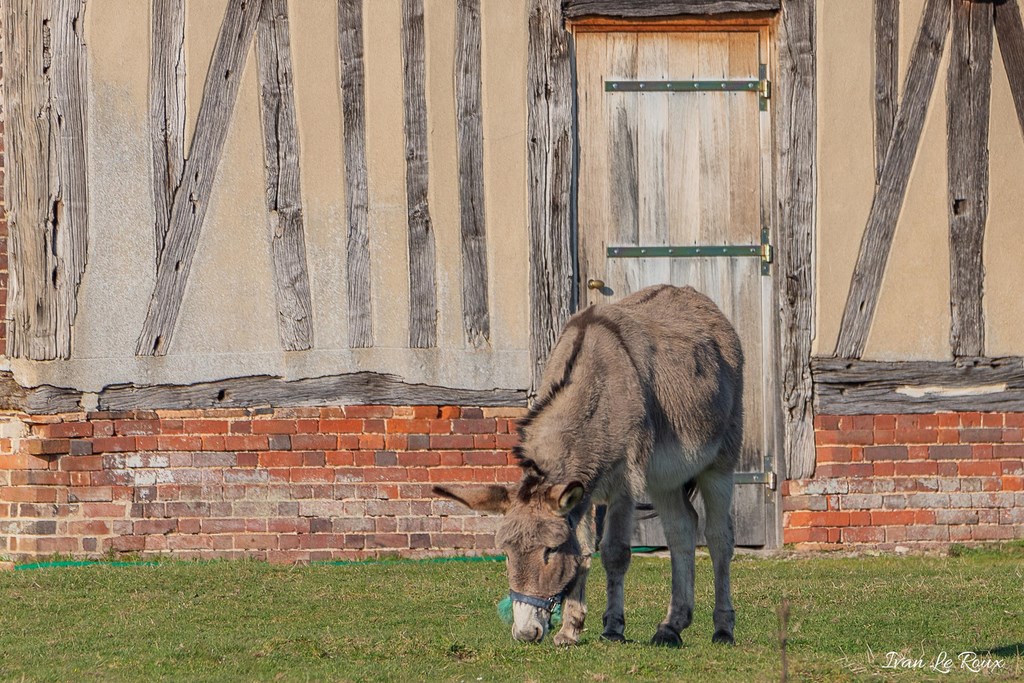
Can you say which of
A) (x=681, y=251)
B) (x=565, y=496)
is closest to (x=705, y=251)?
(x=681, y=251)

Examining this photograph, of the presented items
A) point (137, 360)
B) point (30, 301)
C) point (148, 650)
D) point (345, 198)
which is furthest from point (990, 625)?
point (30, 301)

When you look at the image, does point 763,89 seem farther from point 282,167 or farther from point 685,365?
point 685,365

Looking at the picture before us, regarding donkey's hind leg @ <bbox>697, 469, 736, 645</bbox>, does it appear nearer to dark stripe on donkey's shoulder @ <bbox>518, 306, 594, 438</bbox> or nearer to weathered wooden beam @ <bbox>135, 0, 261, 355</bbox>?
dark stripe on donkey's shoulder @ <bbox>518, 306, 594, 438</bbox>

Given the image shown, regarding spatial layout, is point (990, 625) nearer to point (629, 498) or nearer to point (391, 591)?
point (629, 498)

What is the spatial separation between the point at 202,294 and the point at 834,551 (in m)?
4.60

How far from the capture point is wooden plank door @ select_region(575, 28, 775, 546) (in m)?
9.90

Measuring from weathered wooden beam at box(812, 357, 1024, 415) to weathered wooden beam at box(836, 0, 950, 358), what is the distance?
168 mm

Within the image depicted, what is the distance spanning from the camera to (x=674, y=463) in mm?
6707

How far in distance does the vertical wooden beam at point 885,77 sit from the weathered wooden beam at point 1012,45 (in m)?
Answer: 0.75

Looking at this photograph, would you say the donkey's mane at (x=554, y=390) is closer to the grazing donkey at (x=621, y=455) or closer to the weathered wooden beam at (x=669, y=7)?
the grazing donkey at (x=621, y=455)

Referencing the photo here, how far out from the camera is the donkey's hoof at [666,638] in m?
6.58

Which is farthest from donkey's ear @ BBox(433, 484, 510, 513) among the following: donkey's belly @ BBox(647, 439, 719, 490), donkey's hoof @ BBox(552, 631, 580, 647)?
donkey's belly @ BBox(647, 439, 719, 490)

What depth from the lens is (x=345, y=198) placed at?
961cm

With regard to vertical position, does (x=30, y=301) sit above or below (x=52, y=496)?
above
